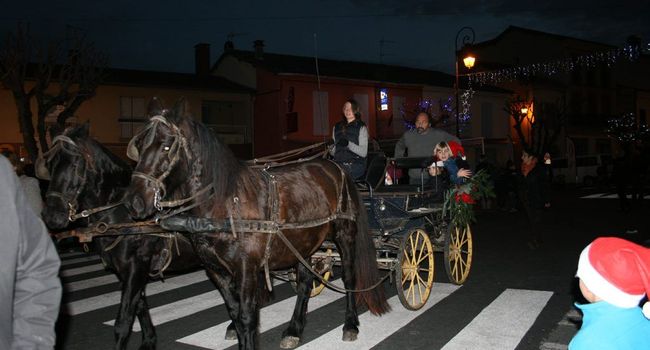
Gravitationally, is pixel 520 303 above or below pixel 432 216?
below

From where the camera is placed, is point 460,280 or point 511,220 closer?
point 460,280

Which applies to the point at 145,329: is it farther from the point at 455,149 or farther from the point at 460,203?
the point at 455,149

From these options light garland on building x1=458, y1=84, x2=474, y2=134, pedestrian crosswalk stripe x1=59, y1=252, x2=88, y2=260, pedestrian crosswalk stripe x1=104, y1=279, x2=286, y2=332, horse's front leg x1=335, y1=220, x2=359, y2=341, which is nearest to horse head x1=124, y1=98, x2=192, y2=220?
horse's front leg x1=335, y1=220, x2=359, y2=341

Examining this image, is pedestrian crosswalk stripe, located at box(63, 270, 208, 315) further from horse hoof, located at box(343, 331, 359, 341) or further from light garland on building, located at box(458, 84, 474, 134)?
light garland on building, located at box(458, 84, 474, 134)

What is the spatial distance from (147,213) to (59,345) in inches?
94.8

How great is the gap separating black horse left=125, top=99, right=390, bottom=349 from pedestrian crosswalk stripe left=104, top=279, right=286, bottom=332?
5.82 feet

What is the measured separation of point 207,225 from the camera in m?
3.90

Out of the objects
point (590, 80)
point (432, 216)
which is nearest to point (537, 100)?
point (590, 80)

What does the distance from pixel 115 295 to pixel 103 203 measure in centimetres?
269

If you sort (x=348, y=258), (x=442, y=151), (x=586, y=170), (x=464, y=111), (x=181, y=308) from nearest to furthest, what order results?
(x=348, y=258) → (x=181, y=308) → (x=442, y=151) → (x=464, y=111) → (x=586, y=170)

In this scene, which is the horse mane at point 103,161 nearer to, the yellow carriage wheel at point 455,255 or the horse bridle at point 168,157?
the horse bridle at point 168,157

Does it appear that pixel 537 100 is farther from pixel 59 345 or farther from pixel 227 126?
pixel 59 345

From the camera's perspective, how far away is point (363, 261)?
553 cm

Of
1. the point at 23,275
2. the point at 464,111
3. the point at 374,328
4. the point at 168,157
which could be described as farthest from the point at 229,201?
the point at 464,111
